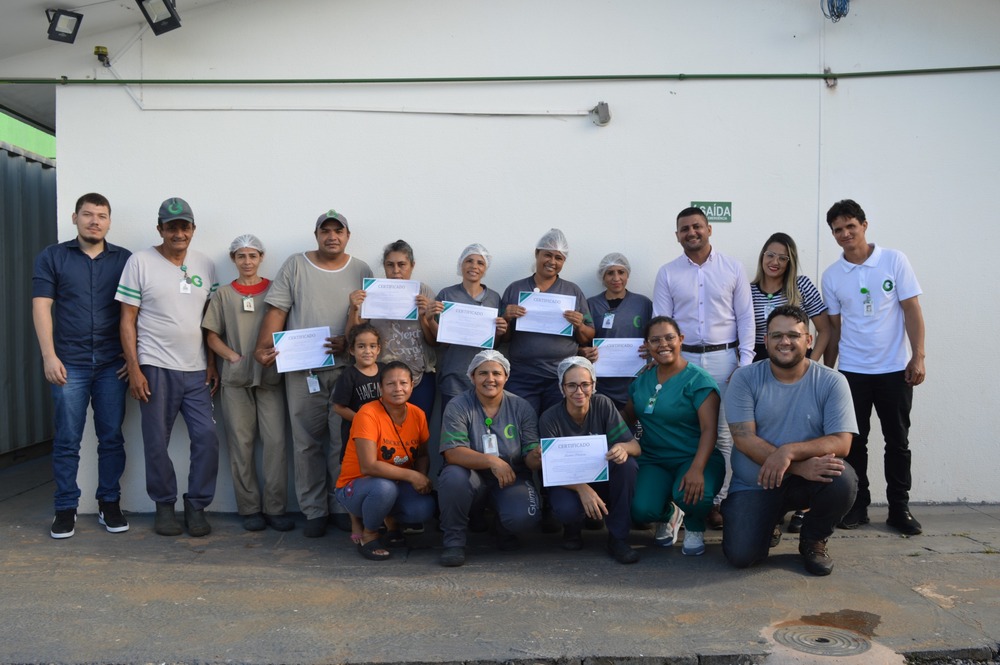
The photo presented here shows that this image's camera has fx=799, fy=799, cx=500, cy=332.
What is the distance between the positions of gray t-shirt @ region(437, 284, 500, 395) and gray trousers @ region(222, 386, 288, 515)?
1148 mm

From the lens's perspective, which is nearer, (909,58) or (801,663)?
(801,663)

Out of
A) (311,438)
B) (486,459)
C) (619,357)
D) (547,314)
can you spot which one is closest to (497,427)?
(486,459)

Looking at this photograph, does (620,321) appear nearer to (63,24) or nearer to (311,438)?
(311,438)

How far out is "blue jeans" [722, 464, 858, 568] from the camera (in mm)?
4254

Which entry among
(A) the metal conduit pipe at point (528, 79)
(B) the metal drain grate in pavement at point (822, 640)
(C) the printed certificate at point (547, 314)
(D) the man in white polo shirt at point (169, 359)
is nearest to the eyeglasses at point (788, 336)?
(C) the printed certificate at point (547, 314)

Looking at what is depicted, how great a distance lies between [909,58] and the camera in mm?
5816

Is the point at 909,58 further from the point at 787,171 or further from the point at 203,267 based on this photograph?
the point at 203,267

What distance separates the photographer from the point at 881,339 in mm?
5008

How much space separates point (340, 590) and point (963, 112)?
5.40 m

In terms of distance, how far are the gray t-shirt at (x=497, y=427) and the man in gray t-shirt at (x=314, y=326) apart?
1008 millimetres

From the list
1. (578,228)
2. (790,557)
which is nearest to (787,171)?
(578,228)

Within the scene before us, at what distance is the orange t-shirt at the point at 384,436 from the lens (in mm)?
4629

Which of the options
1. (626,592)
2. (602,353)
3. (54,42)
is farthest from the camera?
(54,42)

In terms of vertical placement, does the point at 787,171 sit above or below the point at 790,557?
above
